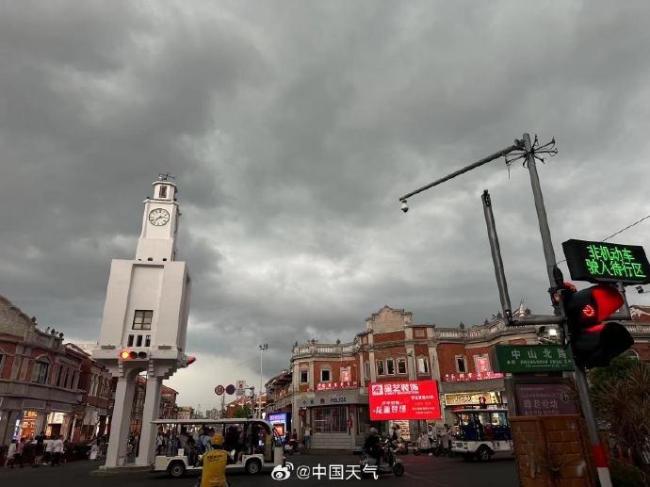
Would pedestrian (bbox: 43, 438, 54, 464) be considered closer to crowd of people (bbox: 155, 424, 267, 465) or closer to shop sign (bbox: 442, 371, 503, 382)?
crowd of people (bbox: 155, 424, 267, 465)

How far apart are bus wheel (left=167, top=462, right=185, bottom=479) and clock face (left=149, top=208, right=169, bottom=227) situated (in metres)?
12.9

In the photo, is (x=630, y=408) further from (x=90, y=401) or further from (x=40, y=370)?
(x=90, y=401)

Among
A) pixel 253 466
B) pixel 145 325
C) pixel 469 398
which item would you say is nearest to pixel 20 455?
pixel 145 325

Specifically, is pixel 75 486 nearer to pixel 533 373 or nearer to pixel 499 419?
pixel 533 373

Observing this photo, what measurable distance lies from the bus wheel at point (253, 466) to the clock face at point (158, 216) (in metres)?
13.9

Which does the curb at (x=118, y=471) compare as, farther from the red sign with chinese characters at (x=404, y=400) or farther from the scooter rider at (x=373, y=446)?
the red sign with chinese characters at (x=404, y=400)

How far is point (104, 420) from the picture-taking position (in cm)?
4762

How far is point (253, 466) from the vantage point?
57.9ft

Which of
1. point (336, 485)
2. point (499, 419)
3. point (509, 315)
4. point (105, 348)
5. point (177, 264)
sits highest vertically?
point (177, 264)

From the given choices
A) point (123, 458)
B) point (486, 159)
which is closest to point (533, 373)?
point (486, 159)

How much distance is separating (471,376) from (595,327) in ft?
120

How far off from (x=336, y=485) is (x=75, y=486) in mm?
9093

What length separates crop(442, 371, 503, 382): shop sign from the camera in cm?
3700

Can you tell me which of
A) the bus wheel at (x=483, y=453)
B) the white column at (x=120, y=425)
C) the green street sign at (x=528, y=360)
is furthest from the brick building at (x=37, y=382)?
the green street sign at (x=528, y=360)
